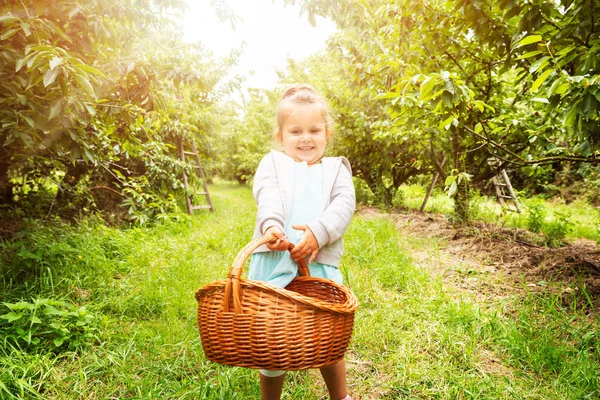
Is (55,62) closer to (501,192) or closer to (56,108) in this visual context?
(56,108)

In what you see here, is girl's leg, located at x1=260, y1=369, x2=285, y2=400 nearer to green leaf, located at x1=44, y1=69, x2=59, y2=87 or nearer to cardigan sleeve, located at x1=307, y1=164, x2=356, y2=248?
cardigan sleeve, located at x1=307, y1=164, x2=356, y2=248

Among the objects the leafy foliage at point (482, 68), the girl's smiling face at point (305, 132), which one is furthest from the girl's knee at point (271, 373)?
the leafy foliage at point (482, 68)

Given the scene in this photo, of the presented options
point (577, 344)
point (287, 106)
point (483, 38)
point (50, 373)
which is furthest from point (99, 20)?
point (577, 344)

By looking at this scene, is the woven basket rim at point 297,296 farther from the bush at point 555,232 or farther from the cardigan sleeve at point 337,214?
the bush at point 555,232

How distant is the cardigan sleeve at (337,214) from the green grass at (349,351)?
0.89 meters

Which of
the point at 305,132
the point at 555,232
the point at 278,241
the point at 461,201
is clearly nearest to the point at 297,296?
the point at 278,241

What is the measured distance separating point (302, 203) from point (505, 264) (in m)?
2.61

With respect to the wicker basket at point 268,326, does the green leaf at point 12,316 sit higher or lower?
lower

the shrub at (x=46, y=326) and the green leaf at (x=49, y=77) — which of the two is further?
the shrub at (x=46, y=326)

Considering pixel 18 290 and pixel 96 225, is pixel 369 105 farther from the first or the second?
pixel 18 290

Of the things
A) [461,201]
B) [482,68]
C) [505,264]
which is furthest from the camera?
[461,201]

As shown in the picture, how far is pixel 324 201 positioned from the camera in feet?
5.52

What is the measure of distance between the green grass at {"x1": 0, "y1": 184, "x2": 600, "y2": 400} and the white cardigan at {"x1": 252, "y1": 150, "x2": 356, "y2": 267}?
788 millimetres

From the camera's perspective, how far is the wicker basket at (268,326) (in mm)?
1182
